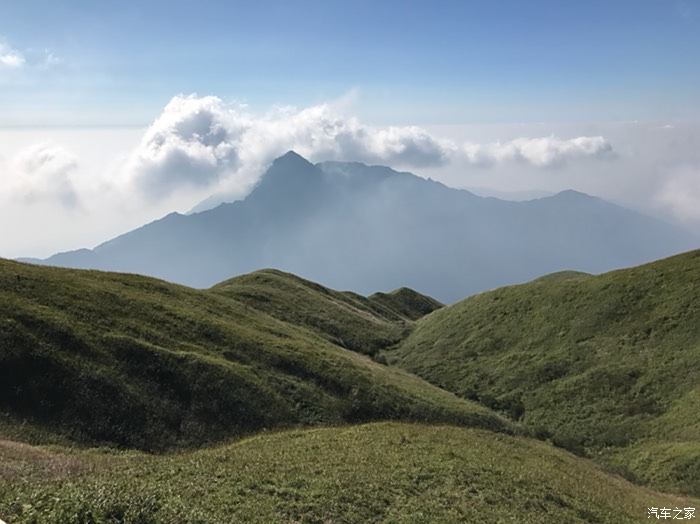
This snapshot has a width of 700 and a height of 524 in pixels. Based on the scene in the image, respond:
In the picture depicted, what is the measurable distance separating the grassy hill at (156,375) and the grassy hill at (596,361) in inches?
320

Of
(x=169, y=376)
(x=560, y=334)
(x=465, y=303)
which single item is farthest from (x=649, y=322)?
(x=169, y=376)

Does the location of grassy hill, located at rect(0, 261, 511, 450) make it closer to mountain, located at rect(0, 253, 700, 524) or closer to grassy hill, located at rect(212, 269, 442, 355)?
mountain, located at rect(0, 253, 700, 524)

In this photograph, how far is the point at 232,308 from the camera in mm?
69438

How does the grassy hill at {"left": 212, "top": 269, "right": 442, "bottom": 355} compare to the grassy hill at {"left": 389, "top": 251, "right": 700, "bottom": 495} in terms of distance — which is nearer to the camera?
the grassy hill at {"left": 389, "top": 251, "right": 700, "bottom": 495}

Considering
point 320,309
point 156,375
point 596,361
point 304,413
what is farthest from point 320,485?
point 320,309

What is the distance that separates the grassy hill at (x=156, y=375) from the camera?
3509 cm

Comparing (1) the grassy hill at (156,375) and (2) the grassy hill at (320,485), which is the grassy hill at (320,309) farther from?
(2) the grassy hill at (320,485)

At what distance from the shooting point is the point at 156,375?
41406 mm

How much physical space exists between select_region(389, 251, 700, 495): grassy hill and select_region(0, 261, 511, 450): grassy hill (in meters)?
8.14

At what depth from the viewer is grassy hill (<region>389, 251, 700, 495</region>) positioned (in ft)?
160

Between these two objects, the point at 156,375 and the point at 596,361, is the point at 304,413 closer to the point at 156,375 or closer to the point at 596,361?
the point at 156,375

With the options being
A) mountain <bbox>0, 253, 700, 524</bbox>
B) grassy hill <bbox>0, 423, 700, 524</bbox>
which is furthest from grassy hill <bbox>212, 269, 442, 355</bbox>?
grassy hill <bbox>0, 423, 700, 524</bbox>

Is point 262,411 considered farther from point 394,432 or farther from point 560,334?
point 560,334

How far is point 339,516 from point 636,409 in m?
43.2
